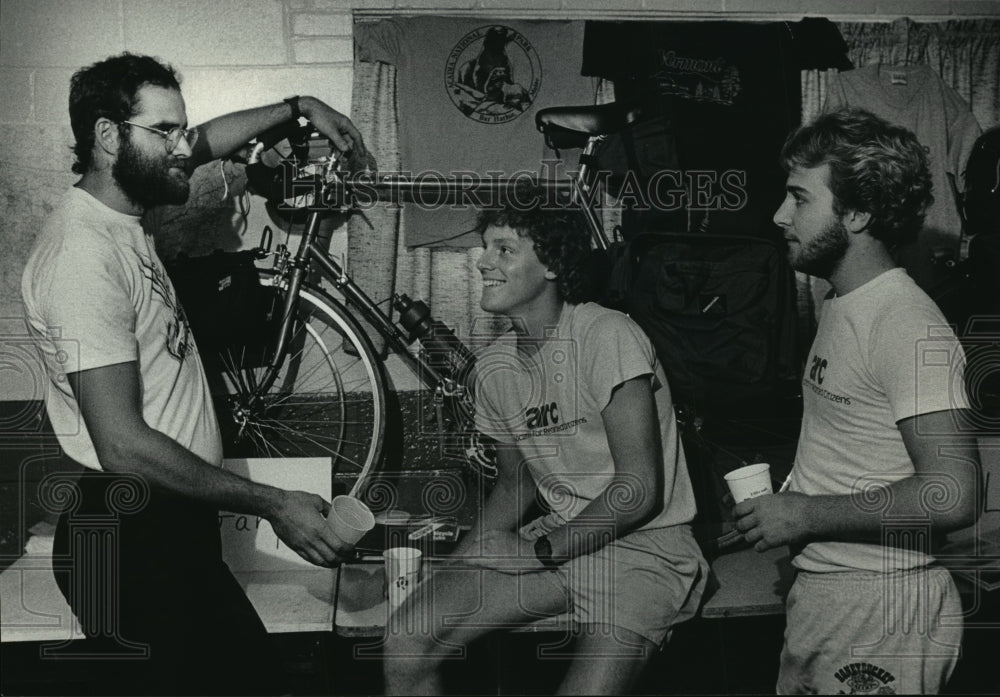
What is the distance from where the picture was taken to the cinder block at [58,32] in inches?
109

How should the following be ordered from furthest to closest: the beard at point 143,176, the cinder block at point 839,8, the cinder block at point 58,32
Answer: the cinder block at point 839,8, the cinder block at point 58,32, the beard at point 143,176

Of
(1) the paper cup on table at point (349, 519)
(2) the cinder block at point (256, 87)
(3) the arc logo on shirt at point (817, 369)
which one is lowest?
(1) the paper cup on table at point (349, 519)

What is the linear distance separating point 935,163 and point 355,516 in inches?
91.1

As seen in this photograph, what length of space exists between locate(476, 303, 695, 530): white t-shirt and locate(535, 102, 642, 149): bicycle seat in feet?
2.51

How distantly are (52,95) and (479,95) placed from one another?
50.6 inches

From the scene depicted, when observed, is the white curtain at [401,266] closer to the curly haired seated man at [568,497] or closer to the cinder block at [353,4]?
the cinder block at [353,4]

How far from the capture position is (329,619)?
260 cm

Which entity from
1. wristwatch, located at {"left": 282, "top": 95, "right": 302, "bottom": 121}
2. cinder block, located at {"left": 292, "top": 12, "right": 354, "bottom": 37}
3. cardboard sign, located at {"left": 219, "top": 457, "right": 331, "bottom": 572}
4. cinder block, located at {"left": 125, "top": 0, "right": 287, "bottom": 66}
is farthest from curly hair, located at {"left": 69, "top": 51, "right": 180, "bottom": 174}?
cardboard sign, located at {"left": 219, "top": 457, "right": 331, "bottom": 572}

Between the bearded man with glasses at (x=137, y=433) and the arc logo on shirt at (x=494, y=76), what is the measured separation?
3.06 feet

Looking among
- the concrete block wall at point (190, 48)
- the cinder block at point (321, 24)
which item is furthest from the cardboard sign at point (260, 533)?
the cinder block at point (321, 24)

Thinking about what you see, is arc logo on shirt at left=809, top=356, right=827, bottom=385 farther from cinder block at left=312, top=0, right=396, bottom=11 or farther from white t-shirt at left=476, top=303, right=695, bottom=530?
cinder block at left=312, top=0, right=396, bottom=11

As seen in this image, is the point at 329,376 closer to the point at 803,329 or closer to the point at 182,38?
the point at 182,38

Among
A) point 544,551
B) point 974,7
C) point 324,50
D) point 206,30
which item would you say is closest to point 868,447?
point 544,551

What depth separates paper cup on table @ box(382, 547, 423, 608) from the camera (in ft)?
7.93
